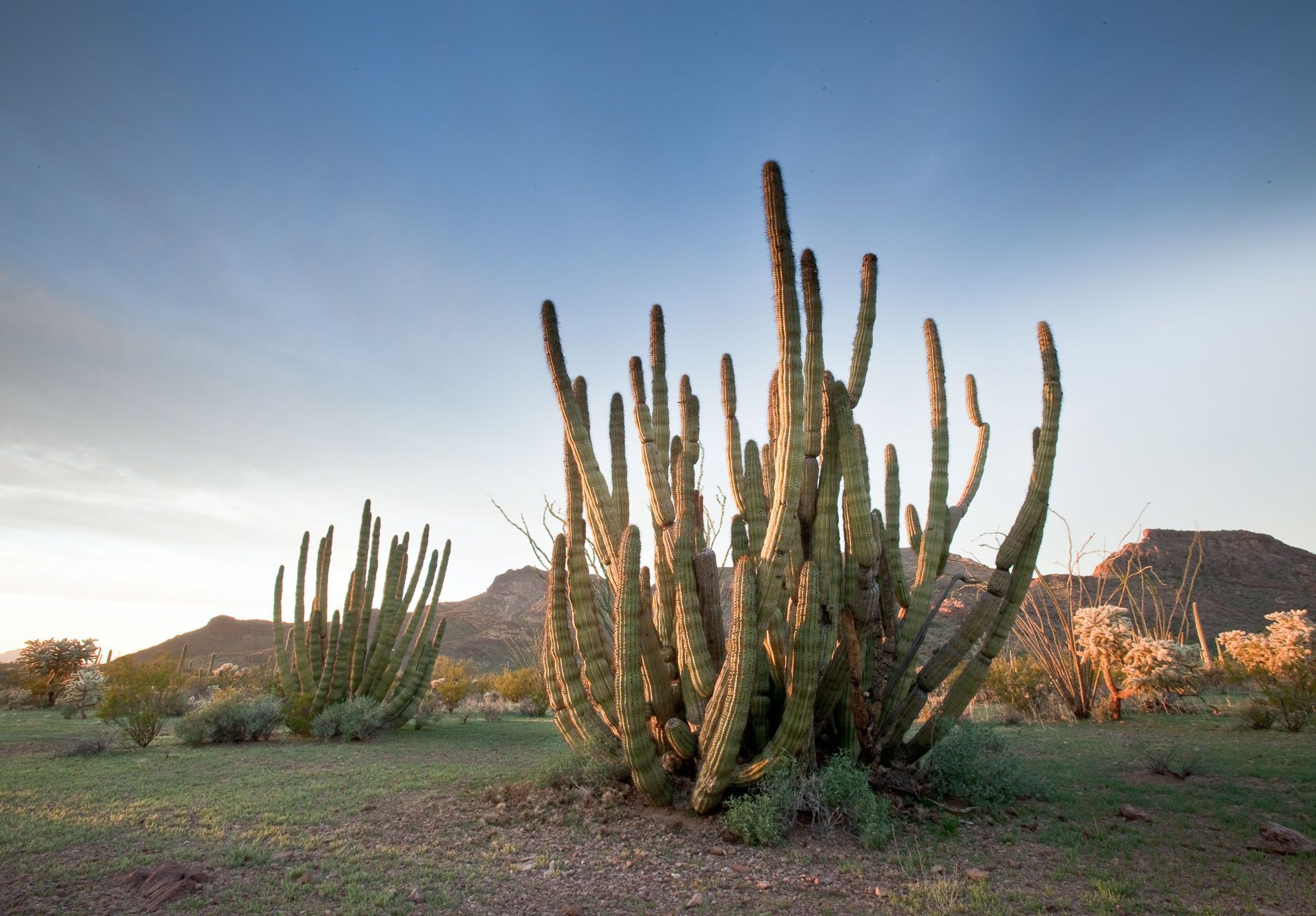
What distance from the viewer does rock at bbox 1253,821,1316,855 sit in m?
5.39

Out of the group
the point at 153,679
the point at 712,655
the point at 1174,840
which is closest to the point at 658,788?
the point at 712,655

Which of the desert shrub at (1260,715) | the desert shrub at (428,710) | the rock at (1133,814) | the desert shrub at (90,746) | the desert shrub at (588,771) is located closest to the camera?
the rock at (1133,814)

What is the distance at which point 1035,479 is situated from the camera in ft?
22.9

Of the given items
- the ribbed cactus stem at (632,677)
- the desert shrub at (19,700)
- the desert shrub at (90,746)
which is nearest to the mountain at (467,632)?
the desert shrub at (19,700)

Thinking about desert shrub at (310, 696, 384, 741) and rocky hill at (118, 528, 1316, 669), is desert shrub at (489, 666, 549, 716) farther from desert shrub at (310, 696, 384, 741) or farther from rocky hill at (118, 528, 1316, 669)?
desert shrub at (310, 696, 384, 741)

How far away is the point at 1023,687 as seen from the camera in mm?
16156

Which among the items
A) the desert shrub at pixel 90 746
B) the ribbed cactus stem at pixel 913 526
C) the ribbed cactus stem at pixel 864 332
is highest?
the ribbed cactus stem at pixel 864 332

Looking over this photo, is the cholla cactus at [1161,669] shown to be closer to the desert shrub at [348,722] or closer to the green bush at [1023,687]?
the green bush at [1023,687]

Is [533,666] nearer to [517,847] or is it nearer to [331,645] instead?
[331,645]

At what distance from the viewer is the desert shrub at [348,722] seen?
42.1 ft

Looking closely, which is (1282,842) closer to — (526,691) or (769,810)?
(769,810)

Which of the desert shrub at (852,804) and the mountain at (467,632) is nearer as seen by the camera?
the desert shrub at (852,804)

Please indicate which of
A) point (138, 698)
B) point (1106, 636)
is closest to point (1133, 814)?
point (1106, 636)

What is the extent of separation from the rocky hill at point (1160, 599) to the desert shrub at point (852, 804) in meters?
17.7
